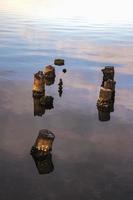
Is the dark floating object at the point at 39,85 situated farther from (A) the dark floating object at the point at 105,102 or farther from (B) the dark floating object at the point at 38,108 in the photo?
(A) the dark floating object at the point at 105,102

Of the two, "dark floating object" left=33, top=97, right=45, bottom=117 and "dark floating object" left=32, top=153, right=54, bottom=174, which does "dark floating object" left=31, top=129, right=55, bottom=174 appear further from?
"dark floating object" left=33, top=97, right=45, bottom=117

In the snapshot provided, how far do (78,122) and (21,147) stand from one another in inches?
281

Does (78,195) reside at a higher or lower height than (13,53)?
lower

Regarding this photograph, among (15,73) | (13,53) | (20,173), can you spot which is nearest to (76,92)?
(15,73)

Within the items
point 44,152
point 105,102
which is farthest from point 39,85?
point 44,152

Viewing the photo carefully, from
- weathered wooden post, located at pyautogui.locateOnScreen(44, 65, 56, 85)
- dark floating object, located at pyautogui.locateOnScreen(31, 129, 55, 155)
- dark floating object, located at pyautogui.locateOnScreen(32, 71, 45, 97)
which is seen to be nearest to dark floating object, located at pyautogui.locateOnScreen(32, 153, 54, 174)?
dark floating object, located at pyautogui.locateOnScreen(31, 129, 55, 155)

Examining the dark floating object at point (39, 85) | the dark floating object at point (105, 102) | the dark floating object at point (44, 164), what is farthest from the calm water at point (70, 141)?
the dark floating object at point (39, 85)

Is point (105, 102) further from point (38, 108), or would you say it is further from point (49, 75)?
point (49, 75)

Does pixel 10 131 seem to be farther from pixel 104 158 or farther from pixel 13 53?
pixel 13 53

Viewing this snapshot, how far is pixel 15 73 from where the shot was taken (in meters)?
52.5

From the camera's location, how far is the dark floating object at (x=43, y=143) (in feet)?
79.2

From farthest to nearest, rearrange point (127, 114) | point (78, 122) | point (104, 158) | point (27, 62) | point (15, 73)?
point (27, 62), point (15, 73), point (127, 114), point (78, 122), point (104, 158)

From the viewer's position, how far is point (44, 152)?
82.3 feet

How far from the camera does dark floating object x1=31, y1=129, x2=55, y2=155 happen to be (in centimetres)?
2413
